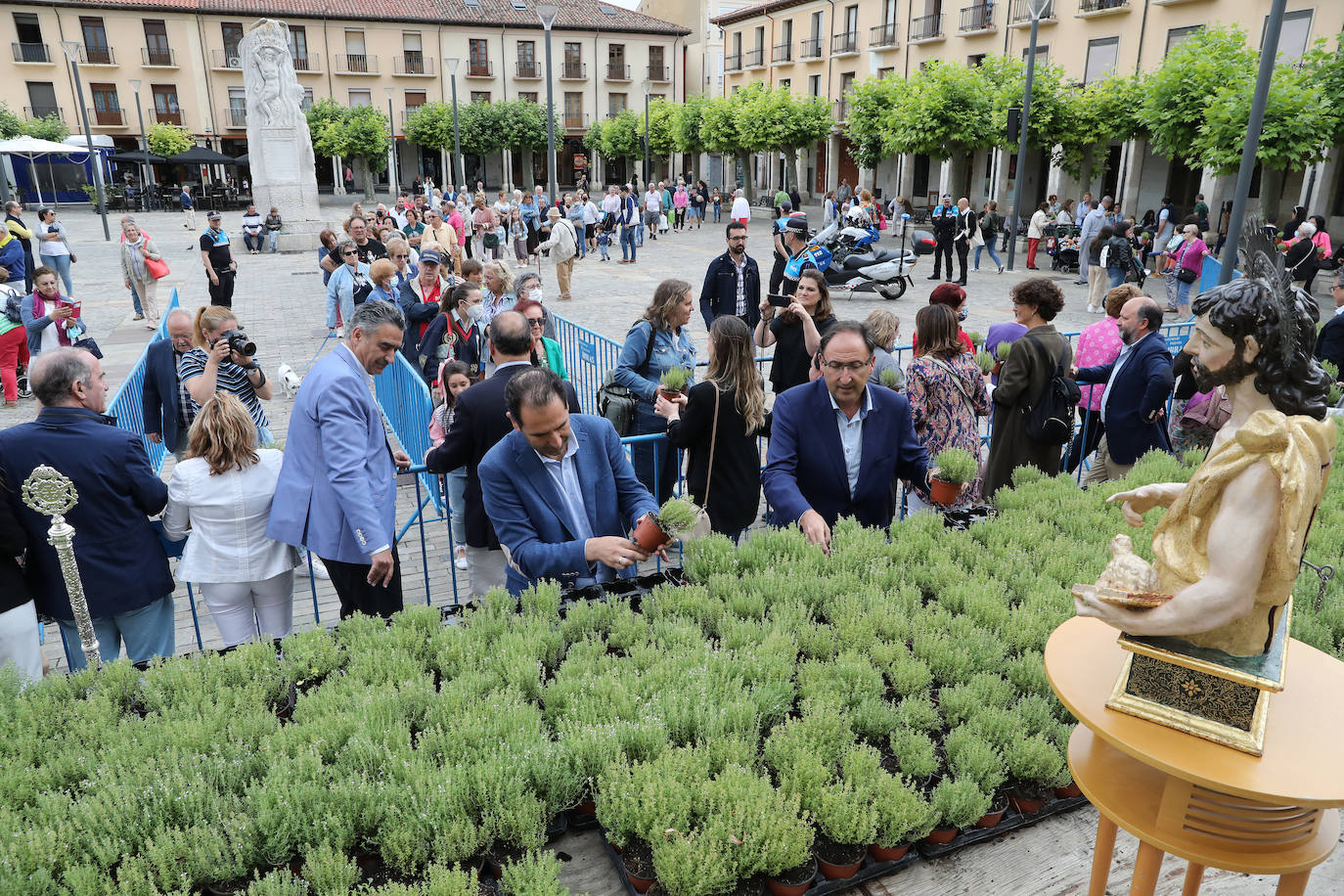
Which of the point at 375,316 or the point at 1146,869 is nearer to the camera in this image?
the point at 1146,869

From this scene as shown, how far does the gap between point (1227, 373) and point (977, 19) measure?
40.2 metres

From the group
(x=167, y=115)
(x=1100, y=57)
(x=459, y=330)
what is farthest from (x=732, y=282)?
(x=167, y=115)

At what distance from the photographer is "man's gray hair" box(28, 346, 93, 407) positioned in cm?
385

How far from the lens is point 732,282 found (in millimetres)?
9508

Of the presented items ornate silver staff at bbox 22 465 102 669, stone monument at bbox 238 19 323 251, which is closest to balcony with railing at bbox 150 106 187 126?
stone monument at bbox 238 19 323 251

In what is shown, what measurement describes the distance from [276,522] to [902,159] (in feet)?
130

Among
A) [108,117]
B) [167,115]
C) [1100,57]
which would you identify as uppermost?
[1100,57]

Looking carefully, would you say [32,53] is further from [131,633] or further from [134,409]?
[131,633]

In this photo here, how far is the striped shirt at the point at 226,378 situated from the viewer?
6223 millimetres

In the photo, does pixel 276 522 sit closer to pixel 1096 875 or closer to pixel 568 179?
pixel 1096 875

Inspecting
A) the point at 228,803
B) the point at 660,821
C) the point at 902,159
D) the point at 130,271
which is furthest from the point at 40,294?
the point at 902,159

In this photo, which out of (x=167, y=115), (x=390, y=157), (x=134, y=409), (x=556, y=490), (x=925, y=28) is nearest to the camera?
(x=556, y=490)

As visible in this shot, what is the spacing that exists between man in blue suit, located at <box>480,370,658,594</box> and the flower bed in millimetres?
230

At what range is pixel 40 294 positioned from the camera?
1032 cm
